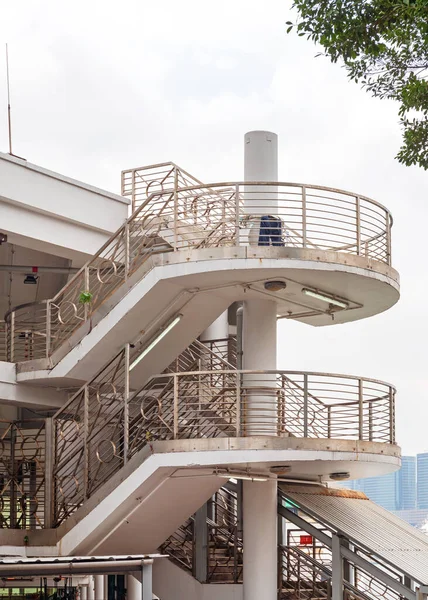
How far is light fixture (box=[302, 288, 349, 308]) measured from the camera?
20453 millimetres

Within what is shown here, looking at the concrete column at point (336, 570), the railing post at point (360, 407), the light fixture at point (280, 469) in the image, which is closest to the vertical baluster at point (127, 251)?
the light fixture at point (280, 469)

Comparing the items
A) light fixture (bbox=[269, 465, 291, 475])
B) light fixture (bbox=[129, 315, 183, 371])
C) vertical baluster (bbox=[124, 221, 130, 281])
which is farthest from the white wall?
vertical baluster (bbox=[124, 221, 130, 281])

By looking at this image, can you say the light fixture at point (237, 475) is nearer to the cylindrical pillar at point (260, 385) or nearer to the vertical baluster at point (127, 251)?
the cylindrical pillar at point (260, 385)

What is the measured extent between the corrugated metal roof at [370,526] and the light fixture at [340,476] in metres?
0.72

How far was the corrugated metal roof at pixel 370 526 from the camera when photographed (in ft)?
67.5

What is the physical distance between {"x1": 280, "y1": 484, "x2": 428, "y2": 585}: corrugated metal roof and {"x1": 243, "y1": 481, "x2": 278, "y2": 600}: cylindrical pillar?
0.83 m

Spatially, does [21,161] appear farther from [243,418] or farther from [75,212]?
[243,418]

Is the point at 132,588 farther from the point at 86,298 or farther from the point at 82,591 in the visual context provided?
the point at 86,298

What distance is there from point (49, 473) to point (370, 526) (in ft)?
20.3

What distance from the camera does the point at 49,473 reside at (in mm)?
20297

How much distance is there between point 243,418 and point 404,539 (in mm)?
4559

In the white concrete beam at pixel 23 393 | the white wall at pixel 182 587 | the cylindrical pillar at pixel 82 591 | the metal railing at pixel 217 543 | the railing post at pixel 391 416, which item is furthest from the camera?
the metal railing at pixel 217 543

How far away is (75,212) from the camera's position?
925 inches

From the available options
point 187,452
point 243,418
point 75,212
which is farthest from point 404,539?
point 75,212
